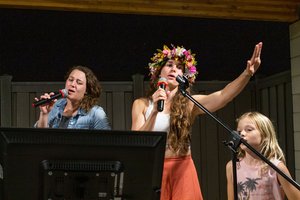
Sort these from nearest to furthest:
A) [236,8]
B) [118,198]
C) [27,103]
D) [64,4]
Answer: [118,198] → [64,4] → [236,8] → [27,103]

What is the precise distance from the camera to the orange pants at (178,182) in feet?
8.72

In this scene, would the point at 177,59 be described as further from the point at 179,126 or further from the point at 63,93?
the point at 63,93

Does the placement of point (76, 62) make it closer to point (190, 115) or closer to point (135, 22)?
point (135, 22)

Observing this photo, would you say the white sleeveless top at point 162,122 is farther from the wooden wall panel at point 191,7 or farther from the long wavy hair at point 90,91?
the wooden wall panel at point 191,7

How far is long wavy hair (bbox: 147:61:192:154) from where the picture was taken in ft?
8.95

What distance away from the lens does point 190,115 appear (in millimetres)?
2869

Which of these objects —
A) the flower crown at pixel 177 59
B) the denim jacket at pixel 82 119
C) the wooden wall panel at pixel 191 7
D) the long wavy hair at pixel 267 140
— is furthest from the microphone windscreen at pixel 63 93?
the wooden wall panel at pixel 191 7

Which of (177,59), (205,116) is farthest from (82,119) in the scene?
(205,116)

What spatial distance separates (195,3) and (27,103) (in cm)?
219

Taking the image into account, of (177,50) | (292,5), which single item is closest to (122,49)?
(292,5)

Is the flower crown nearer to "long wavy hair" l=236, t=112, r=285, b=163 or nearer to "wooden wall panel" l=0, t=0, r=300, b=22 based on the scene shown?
"long wavy hair" l=236, t=112, r=285, b=163

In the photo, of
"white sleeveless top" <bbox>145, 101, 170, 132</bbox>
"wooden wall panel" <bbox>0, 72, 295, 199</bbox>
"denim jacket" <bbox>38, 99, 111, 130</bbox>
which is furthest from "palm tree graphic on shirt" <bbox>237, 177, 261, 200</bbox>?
"wooden wall panel" <bbox>0, 72, 295, 199</bbox>

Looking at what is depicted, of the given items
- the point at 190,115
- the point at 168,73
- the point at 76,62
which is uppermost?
the point at 76,62

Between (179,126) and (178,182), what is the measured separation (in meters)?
0.30
